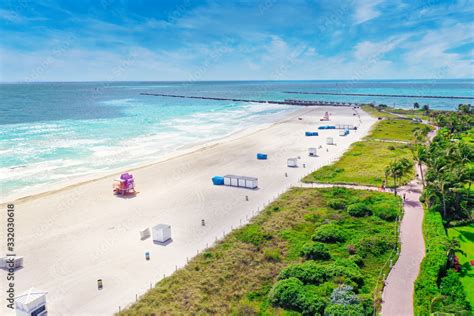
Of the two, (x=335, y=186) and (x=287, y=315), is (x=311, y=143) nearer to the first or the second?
(x=335, y=186)

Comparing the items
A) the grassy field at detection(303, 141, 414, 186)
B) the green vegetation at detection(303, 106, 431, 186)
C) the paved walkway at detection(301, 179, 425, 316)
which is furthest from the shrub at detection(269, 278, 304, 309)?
the grassy field at detection(303, 141, 414, 186)

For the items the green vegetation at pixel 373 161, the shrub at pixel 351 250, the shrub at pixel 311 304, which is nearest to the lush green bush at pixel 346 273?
the shrub at pixel 351 250

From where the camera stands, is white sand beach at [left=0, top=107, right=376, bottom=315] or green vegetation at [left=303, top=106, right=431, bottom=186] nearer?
white sand beach at [left=0, top=107, right=376, bottom=315]

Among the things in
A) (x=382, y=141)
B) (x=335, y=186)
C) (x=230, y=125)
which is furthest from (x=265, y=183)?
(x=230, y=125)

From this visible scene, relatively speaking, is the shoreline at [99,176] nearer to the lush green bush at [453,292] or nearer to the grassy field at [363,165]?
the grassy field at [363,165]

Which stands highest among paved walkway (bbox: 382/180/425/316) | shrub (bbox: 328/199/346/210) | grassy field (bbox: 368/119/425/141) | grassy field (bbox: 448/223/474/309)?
grassy field (bbox: 368/119/425/141)

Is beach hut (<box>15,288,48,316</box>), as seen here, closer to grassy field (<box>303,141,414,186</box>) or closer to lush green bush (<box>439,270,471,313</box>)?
lush green bush (<box>439,270,471,313</box>)
